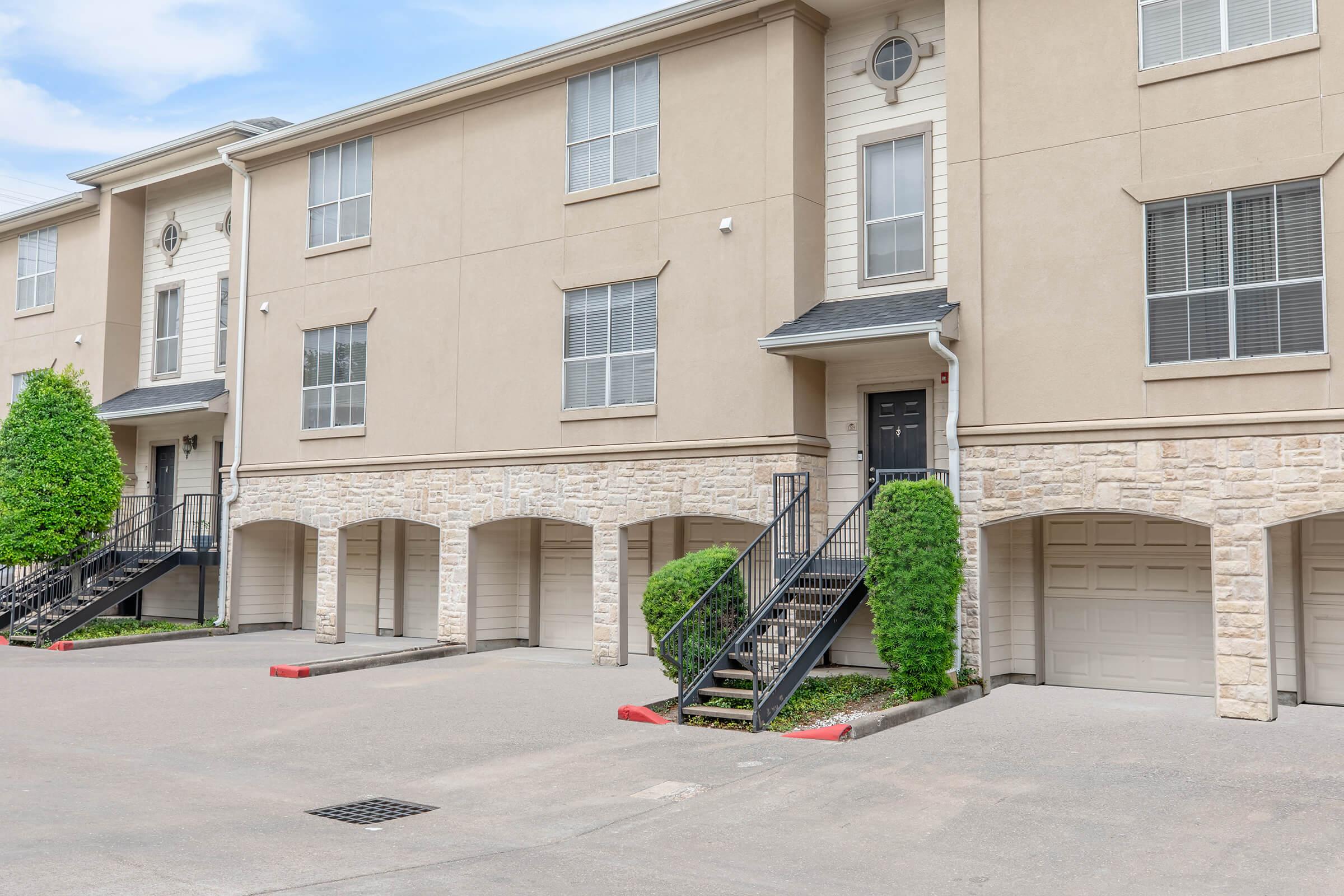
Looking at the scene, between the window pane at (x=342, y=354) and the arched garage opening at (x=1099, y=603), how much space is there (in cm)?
1105

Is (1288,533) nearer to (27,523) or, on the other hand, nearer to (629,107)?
(629,107)

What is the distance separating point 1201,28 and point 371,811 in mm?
10978

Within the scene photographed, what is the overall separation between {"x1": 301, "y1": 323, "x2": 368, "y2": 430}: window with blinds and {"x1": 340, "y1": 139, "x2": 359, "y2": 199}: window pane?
2.30 meters

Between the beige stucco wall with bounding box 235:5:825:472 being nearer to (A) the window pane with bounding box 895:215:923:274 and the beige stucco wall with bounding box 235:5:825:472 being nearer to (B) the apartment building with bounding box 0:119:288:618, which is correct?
(A) the window pane with bounding box 895:215:923:274

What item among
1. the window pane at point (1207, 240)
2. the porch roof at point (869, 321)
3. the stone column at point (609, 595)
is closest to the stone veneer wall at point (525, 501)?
the stone column at point (609, 595)

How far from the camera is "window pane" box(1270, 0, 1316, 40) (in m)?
11.4

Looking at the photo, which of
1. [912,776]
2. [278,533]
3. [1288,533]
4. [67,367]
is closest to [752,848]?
[912,776]

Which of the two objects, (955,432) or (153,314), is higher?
(153,314)

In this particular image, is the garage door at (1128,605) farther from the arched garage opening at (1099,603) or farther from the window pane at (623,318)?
the window pane at (623,318)

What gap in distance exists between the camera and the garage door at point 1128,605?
12.7 metres

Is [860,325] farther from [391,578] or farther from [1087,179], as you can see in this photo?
[391,578]

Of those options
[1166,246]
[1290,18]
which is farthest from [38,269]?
[1290,18]

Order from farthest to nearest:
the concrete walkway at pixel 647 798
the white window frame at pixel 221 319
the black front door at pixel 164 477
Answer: the black front door at pixel 164 477
the white window frame at pixel 221 319
the concrete walkway at pixel 647 798

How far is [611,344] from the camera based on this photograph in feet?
52.6
